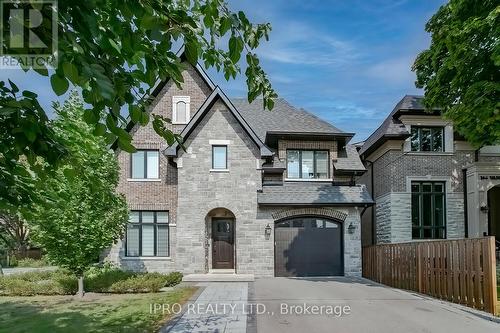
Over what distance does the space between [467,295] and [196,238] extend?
468 inches

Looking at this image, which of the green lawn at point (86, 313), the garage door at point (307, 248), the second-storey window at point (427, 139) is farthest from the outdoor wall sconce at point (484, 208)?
the green lawn at point (86, 313)

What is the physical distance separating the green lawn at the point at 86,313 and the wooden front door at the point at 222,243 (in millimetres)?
5487

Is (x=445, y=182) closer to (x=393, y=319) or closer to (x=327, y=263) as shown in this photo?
(x=327, y=263)

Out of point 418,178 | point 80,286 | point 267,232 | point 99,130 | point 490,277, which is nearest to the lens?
point 99,130

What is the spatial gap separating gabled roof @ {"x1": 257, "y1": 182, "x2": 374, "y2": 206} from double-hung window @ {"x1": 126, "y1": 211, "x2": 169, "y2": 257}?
4.82m

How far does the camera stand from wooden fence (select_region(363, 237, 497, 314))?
1098 cm

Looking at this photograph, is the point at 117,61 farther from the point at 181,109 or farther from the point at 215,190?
the point at 181,109

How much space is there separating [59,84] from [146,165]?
66.2ft

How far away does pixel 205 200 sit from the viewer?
68.4 feet

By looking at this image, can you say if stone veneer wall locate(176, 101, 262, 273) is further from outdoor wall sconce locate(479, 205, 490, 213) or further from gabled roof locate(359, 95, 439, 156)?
outdoor wall sconce locate(479, 205, 490, 213)

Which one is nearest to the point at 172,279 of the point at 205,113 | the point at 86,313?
the point at 86,313

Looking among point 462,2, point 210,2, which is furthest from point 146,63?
point 462,2

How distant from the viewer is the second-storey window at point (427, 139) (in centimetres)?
2216

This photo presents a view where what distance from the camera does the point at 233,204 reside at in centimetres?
2080
